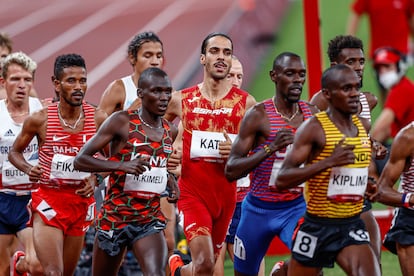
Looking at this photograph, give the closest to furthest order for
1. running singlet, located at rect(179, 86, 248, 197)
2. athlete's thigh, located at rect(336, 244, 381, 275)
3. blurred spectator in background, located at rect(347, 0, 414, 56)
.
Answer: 1. athlete's thigh, located at rect(336, 244, 381, 275)
2. running singlet, located at rect(179, 86, 248, 197)
3. blurred spectator in background, located at rect(347, 0, 414, 56)

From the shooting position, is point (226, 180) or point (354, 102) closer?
point (354, 102)

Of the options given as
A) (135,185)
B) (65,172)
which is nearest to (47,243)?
(65,172)

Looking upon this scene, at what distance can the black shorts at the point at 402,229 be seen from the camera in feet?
28.7

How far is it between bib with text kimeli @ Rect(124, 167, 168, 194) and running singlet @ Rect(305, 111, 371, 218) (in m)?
1.22

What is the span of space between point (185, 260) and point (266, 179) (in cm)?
194

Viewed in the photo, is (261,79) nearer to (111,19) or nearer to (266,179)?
(111,19)

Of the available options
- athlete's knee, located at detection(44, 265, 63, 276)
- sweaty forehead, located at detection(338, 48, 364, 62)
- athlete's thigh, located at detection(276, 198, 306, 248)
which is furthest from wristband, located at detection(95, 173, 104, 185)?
sweaty forehead, located at detection(338, 48, 364, 62)

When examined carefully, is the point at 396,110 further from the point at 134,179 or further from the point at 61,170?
the point at 134,179

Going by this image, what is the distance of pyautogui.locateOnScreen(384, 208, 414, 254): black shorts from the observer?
8.75 m

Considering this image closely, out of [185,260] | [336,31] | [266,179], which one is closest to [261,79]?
[336,31]

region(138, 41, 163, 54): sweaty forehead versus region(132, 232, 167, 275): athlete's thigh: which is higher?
region(138, 41, 163, 54): sweaty forehead

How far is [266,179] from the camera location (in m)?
8.52

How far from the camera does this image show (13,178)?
10.0 m

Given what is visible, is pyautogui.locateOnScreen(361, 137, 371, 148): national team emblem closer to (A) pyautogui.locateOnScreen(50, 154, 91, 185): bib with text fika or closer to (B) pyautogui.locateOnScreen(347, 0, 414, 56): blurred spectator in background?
(A) pyautogui.locateOnScreen(50, 154, 91, 185): bib with text fika
